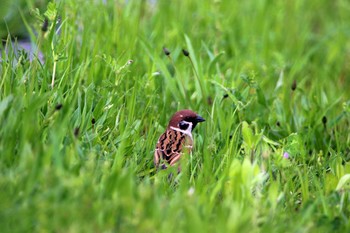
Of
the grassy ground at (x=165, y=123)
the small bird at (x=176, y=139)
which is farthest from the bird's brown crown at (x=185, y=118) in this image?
the grassy ground at (x=165, y=123)

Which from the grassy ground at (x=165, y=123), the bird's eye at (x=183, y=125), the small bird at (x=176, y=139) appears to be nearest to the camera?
the grassy ground at (x=165, y=123)

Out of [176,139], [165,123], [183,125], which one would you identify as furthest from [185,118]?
[165,123]

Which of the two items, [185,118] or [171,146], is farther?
[185,118]

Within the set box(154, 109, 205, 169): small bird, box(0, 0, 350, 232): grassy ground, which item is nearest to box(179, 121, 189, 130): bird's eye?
box(154, 109, 205, 169): small bird

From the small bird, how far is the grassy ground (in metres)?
0.09

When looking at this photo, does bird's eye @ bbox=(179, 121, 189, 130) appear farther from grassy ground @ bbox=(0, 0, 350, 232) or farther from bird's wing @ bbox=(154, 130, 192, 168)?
grassy ground @ bbox=(0, 0, 350, 232)

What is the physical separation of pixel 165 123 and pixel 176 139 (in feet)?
2.05

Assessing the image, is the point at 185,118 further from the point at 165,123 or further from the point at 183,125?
the point at 165,123

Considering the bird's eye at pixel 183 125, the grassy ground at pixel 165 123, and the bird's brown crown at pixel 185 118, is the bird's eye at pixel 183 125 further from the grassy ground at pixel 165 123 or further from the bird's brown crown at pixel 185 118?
the grassy ground at pixel 165 123

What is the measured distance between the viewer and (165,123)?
19.8ft

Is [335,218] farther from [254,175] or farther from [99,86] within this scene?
[99,86]

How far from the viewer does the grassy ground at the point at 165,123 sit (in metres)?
3.67

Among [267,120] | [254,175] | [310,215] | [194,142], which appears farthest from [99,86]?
[310,215]

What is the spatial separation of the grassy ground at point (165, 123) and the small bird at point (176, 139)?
92 mm
